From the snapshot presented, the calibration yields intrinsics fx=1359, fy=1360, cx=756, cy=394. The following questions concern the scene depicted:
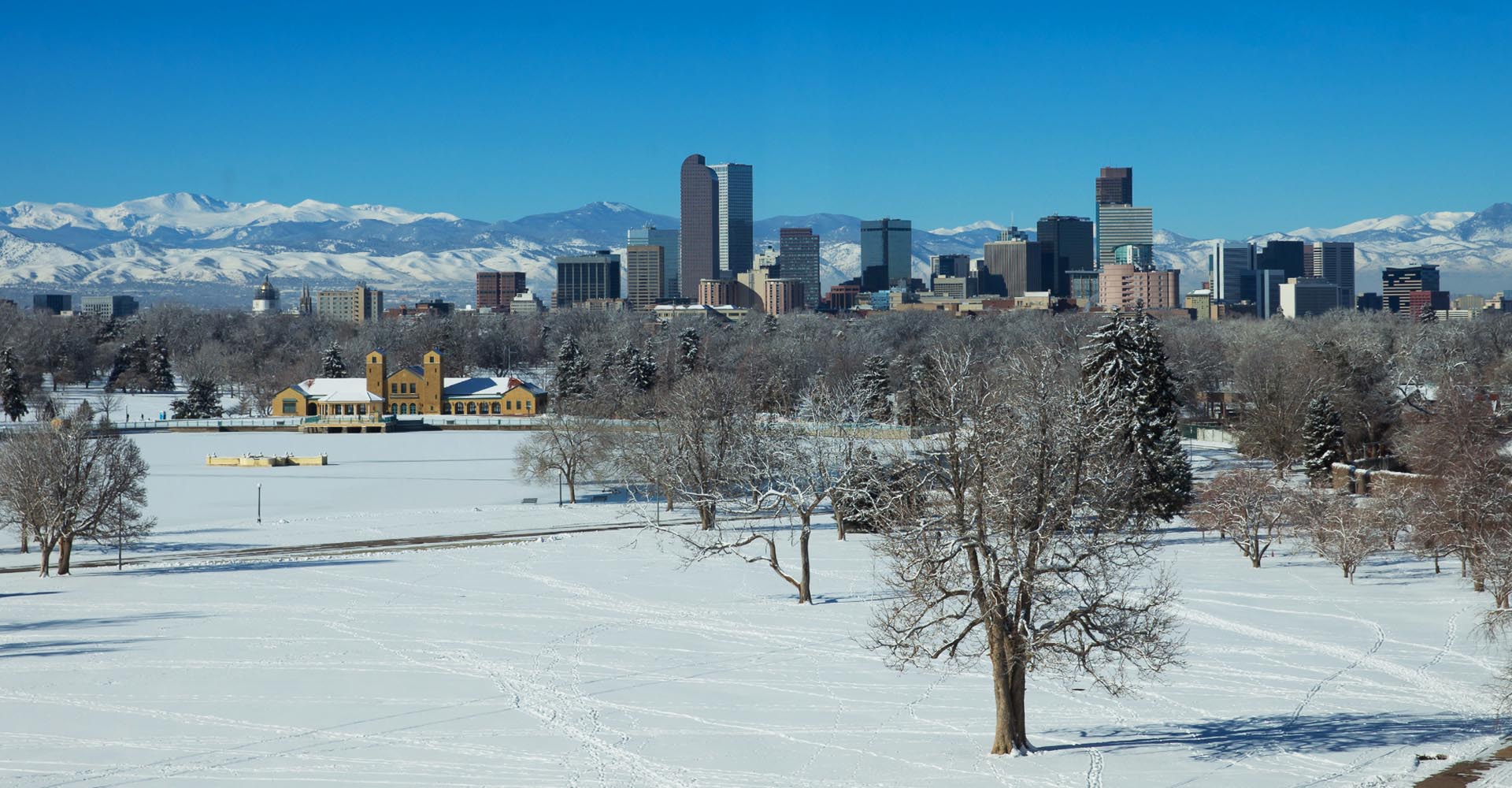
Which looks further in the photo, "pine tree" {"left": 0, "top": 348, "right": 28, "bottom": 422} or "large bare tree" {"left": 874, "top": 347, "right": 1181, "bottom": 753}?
"pine tree" {"left": 0, "top": 348, "right": 28, "bottom": 422}

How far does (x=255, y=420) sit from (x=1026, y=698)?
8786 cm

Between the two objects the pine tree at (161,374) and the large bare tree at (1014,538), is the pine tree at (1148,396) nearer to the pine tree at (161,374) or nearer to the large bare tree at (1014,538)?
the large bare tree at (1014,538)

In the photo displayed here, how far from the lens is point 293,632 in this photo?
2886 cm

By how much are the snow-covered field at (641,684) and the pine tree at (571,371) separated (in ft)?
194

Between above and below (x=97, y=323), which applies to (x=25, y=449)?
below

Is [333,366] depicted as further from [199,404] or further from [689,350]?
[689,350]

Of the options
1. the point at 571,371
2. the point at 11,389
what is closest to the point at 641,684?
the point at 571,371

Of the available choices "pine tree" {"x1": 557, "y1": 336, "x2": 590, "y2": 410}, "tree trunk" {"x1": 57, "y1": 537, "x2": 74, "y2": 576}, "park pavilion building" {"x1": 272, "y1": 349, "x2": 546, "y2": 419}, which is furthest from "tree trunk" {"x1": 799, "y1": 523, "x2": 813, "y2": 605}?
"park pavilion building" {"x1": 272, "y1": 349, "x2": 546, "y2": 419}

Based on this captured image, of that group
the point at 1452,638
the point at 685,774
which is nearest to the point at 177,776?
the point at 685,774

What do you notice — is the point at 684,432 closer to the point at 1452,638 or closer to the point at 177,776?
the point at 1452,638

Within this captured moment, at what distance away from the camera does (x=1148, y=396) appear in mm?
45781

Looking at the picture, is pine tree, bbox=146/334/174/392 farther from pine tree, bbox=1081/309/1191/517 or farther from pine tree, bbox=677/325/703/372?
pine tree, bbox=1081/309/1191/517

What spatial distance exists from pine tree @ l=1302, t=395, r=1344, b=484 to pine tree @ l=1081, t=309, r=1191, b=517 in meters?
10.2

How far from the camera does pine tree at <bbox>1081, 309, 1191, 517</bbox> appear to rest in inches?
1762
